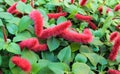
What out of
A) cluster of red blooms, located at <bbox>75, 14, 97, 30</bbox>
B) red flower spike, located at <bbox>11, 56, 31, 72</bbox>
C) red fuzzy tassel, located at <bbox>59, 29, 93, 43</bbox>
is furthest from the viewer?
cluster of red blooms, located at <bbox>75, 14, 97, 30</bbox>

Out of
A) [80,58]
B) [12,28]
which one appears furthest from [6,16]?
Answer: [80,58]

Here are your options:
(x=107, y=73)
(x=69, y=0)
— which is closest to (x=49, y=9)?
(x=69, y=0)

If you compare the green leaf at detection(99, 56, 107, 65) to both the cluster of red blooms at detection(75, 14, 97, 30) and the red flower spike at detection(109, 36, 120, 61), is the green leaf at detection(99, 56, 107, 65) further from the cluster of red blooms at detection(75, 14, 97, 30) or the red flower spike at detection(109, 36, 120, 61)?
the cluster of red blooms at detection(75, 14, 97, 30)

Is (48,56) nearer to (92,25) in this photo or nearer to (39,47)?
(39,47)

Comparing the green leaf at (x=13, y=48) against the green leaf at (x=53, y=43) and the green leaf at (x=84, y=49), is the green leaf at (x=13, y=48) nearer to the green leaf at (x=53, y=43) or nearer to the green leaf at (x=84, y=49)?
the green leaf at (x=53, y=43)

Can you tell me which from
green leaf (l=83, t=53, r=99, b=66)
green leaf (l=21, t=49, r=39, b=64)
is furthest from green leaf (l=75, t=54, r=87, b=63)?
green leaf (l=21, t=49, r=39, b=64)
